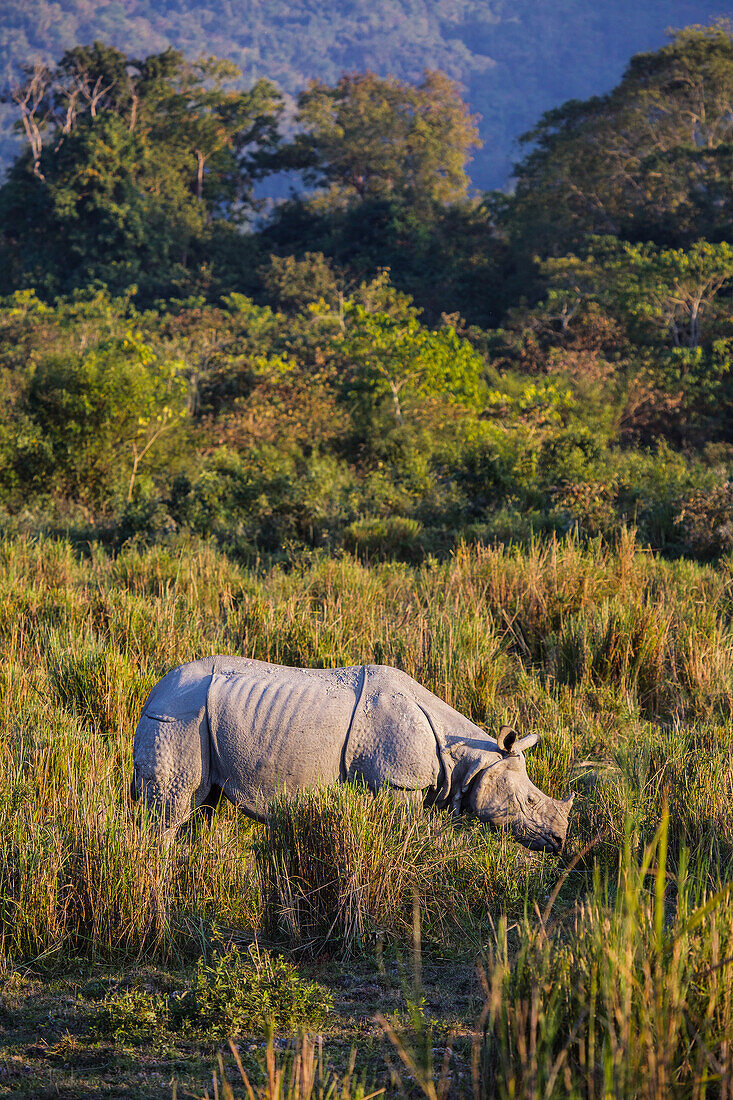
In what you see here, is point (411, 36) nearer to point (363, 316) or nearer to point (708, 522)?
point (363, 316)

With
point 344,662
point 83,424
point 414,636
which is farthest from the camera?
point 83,424

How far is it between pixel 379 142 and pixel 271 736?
4220cm

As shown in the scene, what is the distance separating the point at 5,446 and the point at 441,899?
12.5m

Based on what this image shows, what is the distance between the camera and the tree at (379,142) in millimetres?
40781

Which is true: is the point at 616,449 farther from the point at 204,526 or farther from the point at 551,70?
the point at 551,70

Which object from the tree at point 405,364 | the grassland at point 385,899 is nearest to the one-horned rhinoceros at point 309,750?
the grassland at point 385,899

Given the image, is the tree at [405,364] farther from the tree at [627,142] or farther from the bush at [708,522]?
the tree at [627,142]

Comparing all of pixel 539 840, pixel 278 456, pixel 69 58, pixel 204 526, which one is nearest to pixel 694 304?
pixel 278 456

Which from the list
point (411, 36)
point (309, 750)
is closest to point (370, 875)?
point (309, 750)

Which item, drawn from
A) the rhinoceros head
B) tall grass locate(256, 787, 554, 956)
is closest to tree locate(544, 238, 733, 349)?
the rhinoceros head

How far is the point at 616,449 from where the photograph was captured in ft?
54.0

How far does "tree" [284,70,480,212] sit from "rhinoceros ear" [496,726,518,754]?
37.9 metres

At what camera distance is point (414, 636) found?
620 centimetres

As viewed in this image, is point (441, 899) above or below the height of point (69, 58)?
below
